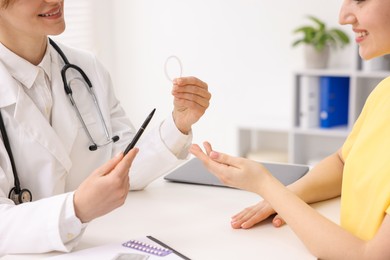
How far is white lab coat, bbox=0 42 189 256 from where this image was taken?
1.31 meters

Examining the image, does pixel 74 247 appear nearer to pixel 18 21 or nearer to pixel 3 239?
pixel 3 239

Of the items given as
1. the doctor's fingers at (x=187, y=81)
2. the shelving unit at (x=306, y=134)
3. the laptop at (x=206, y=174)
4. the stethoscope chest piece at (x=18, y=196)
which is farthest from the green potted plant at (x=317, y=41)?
the stethoscope chest piece at (x=18, y=196)

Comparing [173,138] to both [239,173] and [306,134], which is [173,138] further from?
[306,134]

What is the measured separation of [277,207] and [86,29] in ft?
9.26

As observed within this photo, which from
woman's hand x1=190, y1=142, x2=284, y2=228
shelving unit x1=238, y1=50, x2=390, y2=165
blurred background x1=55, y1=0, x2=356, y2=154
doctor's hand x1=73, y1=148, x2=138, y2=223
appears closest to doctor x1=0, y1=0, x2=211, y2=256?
doctor's hand x1=73, y1=148, x2=138, y2=223

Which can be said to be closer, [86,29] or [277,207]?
[277,207]

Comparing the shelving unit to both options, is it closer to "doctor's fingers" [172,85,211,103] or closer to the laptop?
the laptop

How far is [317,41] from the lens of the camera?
344cm

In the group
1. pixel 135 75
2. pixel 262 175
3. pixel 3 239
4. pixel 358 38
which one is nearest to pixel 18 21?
pixel 3 239

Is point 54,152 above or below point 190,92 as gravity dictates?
below

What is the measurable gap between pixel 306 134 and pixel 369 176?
2427 millimetres

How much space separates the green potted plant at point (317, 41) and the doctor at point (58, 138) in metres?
1.81

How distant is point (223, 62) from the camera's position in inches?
152

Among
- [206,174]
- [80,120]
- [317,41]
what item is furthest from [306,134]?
[80,120]
